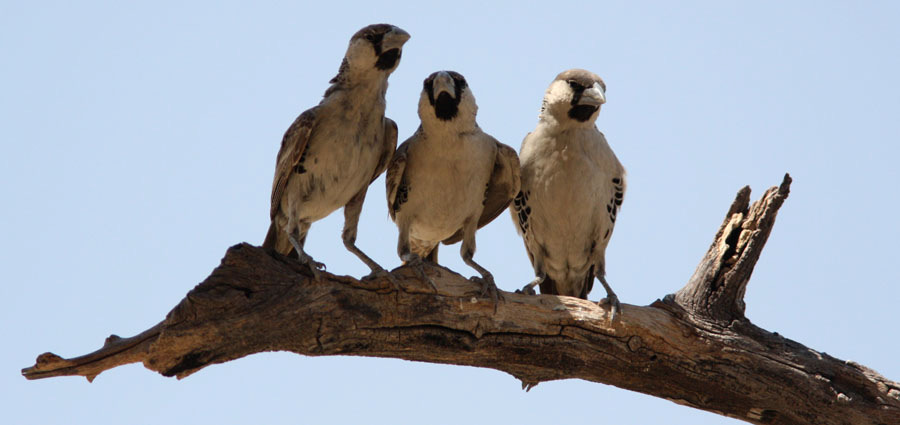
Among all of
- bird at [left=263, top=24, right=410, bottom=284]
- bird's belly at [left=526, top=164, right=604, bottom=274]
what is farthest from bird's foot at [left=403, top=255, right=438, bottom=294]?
bird's belly at [left=526, top=164, right=604, bottom=274]

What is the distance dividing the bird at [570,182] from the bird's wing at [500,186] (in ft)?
0.52

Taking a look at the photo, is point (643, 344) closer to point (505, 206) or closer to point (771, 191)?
point (771, 191)

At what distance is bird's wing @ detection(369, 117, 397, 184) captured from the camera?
7414 millimetres

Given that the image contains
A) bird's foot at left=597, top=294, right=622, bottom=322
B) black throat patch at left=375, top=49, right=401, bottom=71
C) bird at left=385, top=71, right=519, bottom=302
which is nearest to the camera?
bird's foot at left=597, top=294, right=622, bottom=322

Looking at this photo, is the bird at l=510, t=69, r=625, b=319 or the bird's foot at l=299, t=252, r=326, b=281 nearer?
the bird's foot at l=299, t=252, r=326, b=281

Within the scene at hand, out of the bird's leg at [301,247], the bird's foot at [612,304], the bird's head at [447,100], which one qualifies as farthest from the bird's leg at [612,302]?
the bird's leg at [301,247]

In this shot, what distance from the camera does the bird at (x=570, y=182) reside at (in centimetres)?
745

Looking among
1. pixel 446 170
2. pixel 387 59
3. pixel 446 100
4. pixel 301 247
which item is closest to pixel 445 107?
pixel 446 100

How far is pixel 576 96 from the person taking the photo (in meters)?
7.41

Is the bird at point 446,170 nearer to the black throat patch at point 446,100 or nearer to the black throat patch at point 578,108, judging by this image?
the black throat patch at point 446,100

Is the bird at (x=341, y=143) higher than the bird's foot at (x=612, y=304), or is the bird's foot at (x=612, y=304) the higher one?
the bird at (x=341, y=143)

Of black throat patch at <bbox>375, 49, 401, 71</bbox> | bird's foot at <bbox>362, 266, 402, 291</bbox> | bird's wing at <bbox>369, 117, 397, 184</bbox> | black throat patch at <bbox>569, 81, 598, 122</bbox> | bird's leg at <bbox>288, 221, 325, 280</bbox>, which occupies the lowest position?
bird's foot at <bbox>362, 266, 402, 291</bbox>

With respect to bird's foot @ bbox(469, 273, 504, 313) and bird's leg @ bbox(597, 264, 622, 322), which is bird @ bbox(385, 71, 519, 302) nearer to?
bird's foot @ bbox(469, 273, 504, 313)

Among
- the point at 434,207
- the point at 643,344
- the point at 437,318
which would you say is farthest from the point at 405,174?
the point at 643,344
